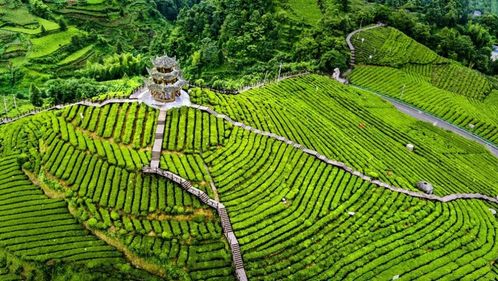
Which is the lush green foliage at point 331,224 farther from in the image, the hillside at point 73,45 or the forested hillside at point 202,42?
the hillside at point 73,45

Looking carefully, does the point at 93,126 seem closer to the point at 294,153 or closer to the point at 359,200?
the point at 294,153

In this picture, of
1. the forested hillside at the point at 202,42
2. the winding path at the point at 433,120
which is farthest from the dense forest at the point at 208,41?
the winding path at the point at 433,120

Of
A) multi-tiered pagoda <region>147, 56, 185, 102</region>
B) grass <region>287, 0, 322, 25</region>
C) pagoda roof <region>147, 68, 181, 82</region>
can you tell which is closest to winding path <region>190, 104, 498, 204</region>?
multi-tiered pagoda <region>147, 56, 185, 102</region>

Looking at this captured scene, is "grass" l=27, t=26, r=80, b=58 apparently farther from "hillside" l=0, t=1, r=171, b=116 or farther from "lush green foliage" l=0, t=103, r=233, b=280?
"lush green foliage" l=0, t=103, r=233, b=280

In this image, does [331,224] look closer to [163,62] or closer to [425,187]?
[425,187]

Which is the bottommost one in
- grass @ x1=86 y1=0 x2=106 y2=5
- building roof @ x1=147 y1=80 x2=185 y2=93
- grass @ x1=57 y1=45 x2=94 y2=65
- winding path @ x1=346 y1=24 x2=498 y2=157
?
grass @ x1=57 y1=45 x2=94 y2=65

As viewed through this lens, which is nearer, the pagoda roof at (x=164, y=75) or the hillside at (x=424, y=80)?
the pagoda roof at (x=164, y=75)
